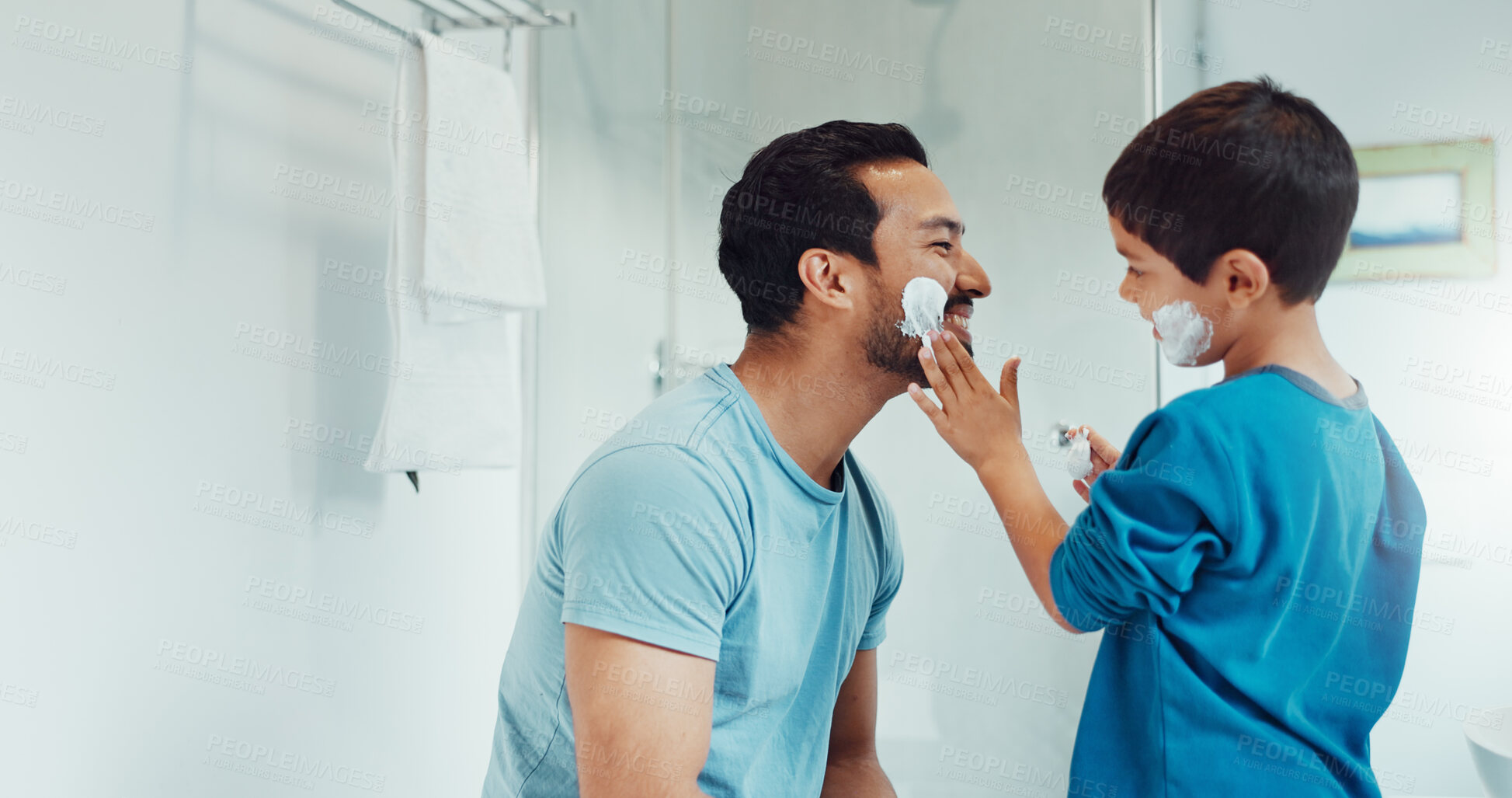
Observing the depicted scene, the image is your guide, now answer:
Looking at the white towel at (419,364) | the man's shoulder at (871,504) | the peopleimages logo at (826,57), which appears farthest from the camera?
the peopleimages logo at (826,57)

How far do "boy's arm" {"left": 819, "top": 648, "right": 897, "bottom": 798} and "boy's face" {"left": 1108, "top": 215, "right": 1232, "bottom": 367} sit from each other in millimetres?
485

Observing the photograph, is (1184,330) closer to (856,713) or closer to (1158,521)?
(1158,521)

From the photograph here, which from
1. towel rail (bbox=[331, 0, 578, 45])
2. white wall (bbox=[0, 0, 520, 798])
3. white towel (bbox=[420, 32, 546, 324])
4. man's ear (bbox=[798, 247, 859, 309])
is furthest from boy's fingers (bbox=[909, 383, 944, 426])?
towel rail (bbox=[331, 0, 578, 45])

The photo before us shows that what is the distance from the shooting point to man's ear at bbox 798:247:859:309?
987 millimetres

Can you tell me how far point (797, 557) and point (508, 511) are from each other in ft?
2.95

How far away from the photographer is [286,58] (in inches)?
47.1

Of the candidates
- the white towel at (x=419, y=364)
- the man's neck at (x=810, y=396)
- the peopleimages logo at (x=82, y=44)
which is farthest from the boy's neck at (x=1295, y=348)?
the peopleimages logo at (x=82, y=44)

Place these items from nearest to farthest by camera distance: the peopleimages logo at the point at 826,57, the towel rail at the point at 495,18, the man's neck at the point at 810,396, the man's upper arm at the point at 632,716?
the man's upper arm at the point at 632,716, the man's neck at the point at 810,396, the towel rail at the point at 495,18, the peopleimages logo at the point at 826,57

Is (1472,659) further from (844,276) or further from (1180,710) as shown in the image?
(844,276)

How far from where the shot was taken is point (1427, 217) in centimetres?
151

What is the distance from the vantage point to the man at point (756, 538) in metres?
0.76

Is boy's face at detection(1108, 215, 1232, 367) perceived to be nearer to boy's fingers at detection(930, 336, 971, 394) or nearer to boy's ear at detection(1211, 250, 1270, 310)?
boy's ear at detection(1211, 250, 1270, 310)

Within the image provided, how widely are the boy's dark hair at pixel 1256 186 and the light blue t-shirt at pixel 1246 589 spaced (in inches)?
3.9

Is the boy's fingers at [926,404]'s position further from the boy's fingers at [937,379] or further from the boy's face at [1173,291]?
the boy's face at [1173,291]
